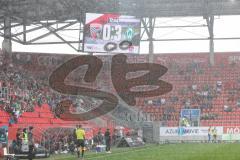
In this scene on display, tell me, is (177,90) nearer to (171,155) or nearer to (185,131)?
(185,131)

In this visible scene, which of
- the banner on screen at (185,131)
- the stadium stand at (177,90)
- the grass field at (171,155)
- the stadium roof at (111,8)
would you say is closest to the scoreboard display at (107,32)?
the stadium roof at (111,8)

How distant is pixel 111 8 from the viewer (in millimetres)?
49531

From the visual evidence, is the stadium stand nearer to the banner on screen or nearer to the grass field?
the banner on screen

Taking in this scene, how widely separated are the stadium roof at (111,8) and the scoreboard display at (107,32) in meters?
2.12

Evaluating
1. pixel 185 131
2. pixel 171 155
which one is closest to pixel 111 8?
pixel 185 131

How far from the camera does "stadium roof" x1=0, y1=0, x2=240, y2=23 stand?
155 ft

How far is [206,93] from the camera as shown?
60.1m

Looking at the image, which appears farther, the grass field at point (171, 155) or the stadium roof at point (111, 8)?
the stadium roof at point (111, 8)

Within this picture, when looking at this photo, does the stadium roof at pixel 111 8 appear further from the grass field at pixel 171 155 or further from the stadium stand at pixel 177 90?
the grass field at pixel 171 155

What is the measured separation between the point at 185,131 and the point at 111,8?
12.5m

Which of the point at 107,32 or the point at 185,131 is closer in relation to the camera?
the point at 107,32

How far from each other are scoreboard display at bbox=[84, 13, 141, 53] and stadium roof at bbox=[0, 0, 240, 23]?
6.96 feet

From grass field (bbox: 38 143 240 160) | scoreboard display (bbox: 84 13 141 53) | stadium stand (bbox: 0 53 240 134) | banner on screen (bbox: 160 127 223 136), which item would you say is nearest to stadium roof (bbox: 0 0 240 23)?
scoreboard display (bbox: 84 13 141 53)

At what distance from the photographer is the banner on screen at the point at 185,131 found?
175 feet
